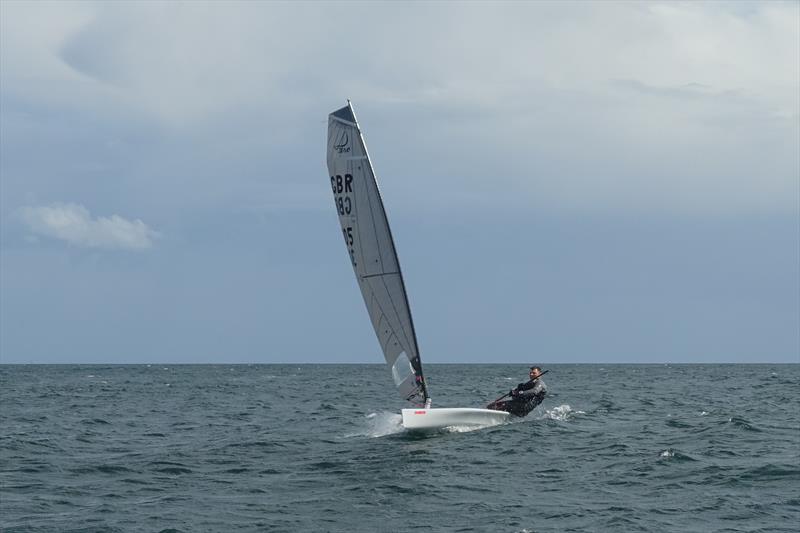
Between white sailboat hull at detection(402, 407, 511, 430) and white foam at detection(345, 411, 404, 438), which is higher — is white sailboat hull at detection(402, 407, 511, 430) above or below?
above

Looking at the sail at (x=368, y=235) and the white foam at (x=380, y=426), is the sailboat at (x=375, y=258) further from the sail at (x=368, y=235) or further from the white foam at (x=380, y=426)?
the white foam at (x=380, y=426)

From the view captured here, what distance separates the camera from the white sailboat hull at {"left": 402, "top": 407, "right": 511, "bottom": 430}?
27562mm

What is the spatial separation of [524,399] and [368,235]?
897 centimetres

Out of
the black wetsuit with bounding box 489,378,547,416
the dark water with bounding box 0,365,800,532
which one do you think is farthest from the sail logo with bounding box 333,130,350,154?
the black wetsuit with bounding box 489,378,547,416

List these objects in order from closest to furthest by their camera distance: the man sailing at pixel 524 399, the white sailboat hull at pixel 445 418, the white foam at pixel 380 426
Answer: the white sailboat hull at pixel 445 418 → the white foam at pixel 380 426 → the man sailing at pixel 524 399

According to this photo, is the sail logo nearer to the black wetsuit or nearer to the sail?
the sail

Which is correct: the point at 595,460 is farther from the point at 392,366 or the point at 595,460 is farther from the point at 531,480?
the point at 392,366

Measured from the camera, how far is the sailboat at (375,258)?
2592 centimetres

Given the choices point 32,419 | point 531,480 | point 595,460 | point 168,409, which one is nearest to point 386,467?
point 531,480

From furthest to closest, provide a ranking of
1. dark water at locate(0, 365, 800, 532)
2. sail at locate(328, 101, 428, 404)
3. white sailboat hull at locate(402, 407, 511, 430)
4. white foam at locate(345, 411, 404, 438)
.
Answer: white foam at locate(345, 411, 404, 438), white sailboat hull at locate(402, 407, 511, 430), sail at locate(328, 101, 428, 404), dark water at locate(0, 365, 800, 532)

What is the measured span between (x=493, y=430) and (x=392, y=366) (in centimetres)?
402

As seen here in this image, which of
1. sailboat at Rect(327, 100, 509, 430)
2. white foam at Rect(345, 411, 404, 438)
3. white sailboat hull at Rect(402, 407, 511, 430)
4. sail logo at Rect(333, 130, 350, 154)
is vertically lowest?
white foam at Rect(345, 411, 404, 438)

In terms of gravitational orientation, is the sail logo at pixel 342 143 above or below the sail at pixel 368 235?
above

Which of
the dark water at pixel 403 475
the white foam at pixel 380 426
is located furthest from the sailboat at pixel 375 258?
the white foam at pixel 380 426
